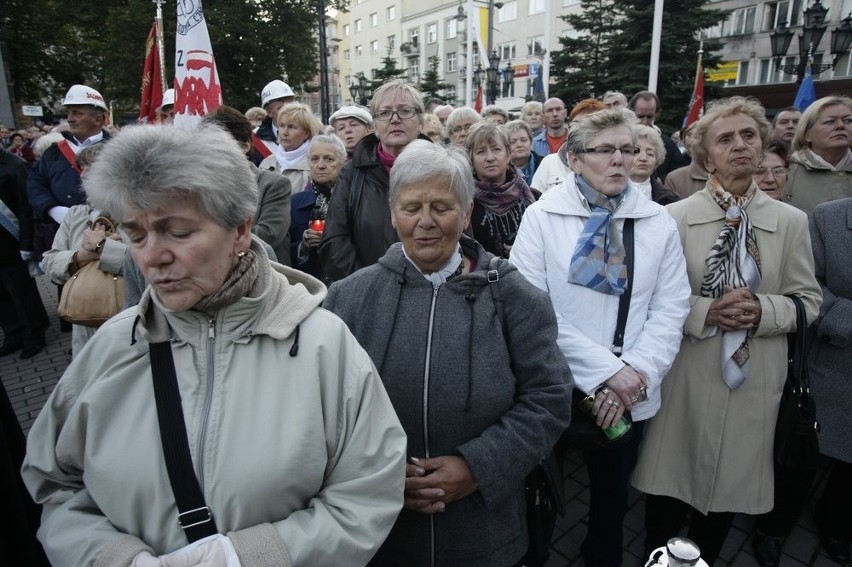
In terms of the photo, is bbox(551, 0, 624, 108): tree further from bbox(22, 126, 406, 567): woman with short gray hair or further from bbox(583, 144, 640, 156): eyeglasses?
bbox(22, 126, 406, 567): woman with short gray hair

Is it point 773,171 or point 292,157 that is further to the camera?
point 292,157

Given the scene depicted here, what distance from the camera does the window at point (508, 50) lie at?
4384cm

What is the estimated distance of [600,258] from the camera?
2496mm

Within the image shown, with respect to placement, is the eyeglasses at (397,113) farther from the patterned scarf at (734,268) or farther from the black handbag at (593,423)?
the patterned scarf at (734,268)

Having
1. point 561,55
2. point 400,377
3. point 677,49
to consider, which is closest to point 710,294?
point 400,377

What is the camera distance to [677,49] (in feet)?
67.3

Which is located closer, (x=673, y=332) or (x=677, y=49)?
(x=673, y=332)

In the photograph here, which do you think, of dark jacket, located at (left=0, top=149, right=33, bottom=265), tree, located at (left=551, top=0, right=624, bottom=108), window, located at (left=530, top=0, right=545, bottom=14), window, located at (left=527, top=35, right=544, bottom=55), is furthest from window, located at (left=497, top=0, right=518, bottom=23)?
dark jacket, located at (left=0, top=149, right=33, bottom=265)

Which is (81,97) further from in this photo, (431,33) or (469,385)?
(431,33)

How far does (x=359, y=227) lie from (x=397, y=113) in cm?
86

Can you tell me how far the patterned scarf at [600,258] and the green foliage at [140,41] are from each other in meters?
24.3

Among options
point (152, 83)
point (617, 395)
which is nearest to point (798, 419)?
point (617, 395)

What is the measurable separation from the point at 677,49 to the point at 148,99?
815 inches

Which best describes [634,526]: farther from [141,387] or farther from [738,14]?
[738,14]
